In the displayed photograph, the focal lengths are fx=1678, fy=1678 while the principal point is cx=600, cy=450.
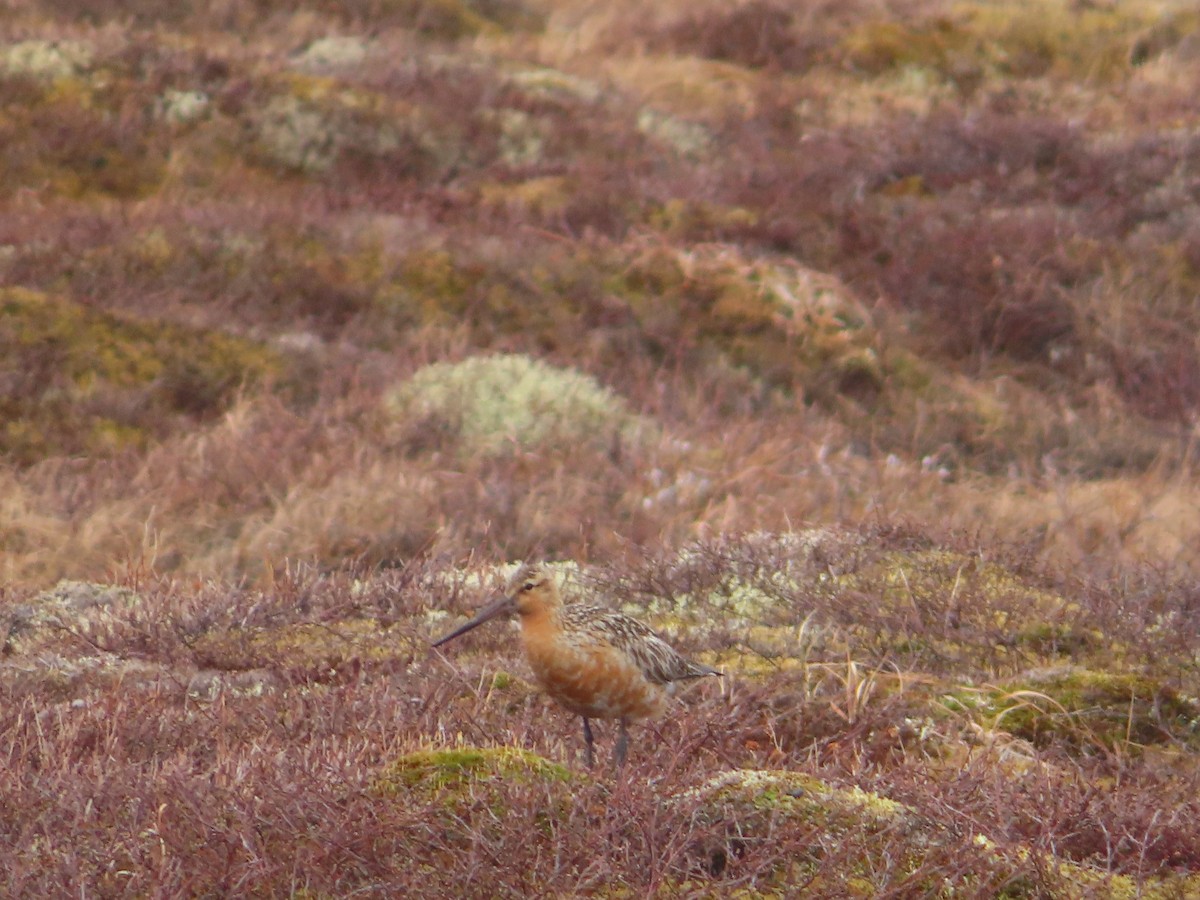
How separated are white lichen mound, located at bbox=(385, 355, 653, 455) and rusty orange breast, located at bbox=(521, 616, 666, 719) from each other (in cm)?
608

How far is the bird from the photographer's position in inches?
176

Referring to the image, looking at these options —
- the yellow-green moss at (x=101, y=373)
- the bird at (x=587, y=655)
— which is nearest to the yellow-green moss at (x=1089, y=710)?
the bird at (x=587, y=655)

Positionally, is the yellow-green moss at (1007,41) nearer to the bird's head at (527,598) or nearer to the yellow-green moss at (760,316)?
the yellow-green moss at (760,316)

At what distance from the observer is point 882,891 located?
11.2 feet

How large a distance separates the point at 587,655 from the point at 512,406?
698cm

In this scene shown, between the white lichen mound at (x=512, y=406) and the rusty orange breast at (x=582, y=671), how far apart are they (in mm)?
6081

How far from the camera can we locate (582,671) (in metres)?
4.46

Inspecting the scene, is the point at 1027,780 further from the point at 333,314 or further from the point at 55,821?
the point at 333,314

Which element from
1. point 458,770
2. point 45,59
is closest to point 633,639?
point 458,770

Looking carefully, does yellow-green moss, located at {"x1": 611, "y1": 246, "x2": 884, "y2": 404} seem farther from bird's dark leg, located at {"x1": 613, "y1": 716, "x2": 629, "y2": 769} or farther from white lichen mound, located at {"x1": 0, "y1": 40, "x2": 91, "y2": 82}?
bird's dark leg, located at {"x1": 613, "y1": 716, "x2": 629, "y2": 769}

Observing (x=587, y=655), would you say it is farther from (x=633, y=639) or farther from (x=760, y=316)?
(x=760, y=316)

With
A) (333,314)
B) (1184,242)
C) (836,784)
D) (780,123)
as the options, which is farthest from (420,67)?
(836,784)

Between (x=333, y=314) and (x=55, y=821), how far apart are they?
964cm

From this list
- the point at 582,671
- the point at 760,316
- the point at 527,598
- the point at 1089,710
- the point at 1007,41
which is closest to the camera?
the point at 582,671
